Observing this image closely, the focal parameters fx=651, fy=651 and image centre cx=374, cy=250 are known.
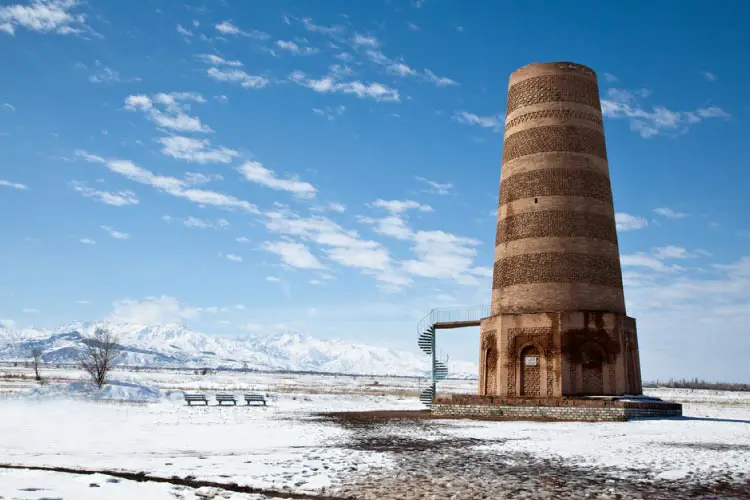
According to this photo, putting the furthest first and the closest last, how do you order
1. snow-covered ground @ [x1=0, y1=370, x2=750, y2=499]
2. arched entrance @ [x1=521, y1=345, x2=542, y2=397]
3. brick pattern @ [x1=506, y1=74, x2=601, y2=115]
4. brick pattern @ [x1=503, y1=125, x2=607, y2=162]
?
brick pattern @ [x1=506, y1=74, x2=601, y2=115]
brick pattern @ [x1=503, y1=125, x2=607, y2=162]
arched entrance @ [x1=521, y1=345, x2=542, y2=397]
snow-covered ground @ [x1=0, y1=370, x2=750, y2=499]

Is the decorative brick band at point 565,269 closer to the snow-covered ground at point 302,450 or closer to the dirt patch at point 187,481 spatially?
the snow-covered ground at point 302,450

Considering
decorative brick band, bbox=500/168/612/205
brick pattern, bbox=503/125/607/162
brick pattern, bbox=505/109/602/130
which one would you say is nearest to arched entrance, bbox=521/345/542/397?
decorative brick band, bbox=500/168/612/205

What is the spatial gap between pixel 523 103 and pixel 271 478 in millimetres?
21856

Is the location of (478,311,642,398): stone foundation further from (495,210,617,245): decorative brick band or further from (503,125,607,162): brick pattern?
(503,125,607,162): brick pattern

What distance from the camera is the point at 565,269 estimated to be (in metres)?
24.8

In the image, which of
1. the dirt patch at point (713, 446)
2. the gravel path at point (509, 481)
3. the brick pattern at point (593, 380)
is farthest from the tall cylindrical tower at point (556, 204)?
the gravel path at point (509, 481)

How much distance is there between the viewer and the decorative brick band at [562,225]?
25.0 metres

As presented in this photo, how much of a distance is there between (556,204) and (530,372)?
6.55 meters

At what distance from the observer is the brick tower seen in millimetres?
24062

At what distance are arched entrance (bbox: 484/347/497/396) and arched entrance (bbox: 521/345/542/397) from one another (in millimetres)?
1297

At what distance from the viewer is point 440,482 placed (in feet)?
28.9

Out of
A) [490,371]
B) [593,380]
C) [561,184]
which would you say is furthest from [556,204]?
[490,371]

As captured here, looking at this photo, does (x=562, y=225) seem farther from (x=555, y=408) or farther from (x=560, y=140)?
(x=555, y=408)

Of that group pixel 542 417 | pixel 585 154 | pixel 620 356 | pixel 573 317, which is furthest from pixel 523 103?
pixel 542 417
